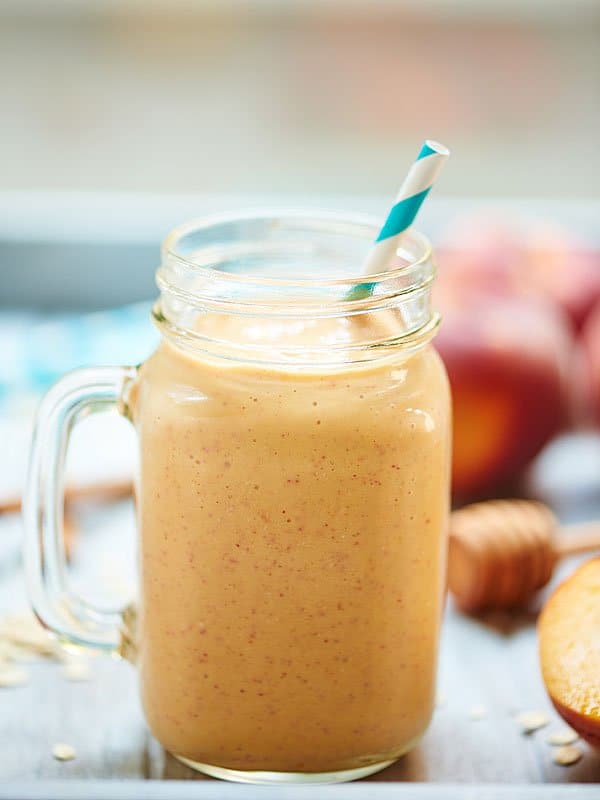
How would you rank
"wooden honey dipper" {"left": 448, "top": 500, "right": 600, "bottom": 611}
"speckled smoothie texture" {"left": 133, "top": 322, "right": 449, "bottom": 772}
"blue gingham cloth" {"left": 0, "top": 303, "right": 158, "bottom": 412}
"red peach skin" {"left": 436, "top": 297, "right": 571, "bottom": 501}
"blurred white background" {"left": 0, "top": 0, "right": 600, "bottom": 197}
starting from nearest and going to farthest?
"speckled smoothie texture" {"left": 133, "top": 322, "right": 449, "bottom": 772} < "wooden honey dipper" {"left": 448, "top": 500, "right": 600, "bottom": 611} < "red peach skin" {"left": 436, "top": 297, "right": 571, "bottom": 501} < "blue gingham cloth" {"left": 0, "top": 303, "right": 158, "bottom": 412} < "blurred white background" {"left": 0, "top": 0, "right": 600, "bottom": 197}

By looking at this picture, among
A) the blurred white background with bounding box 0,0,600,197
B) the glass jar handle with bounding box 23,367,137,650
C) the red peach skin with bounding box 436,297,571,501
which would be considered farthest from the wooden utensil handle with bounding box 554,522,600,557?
the blurred white background with bounding box 0,0,600,197

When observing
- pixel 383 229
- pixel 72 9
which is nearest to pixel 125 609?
pixel 383 229

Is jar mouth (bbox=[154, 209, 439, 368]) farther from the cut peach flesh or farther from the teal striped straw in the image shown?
the cut peach flesh

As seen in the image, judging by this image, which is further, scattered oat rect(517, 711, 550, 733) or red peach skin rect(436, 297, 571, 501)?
red peach skin rect(436, 297, 571, 501)

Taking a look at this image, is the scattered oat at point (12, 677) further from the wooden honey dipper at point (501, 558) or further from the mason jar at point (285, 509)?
the wooden honey dipper at point (501, 558)

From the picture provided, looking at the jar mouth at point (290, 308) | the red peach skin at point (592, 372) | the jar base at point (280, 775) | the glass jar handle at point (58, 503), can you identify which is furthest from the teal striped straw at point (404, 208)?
the red peach skin at point (592, 372)

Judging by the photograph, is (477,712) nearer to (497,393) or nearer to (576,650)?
A: (576,650)
